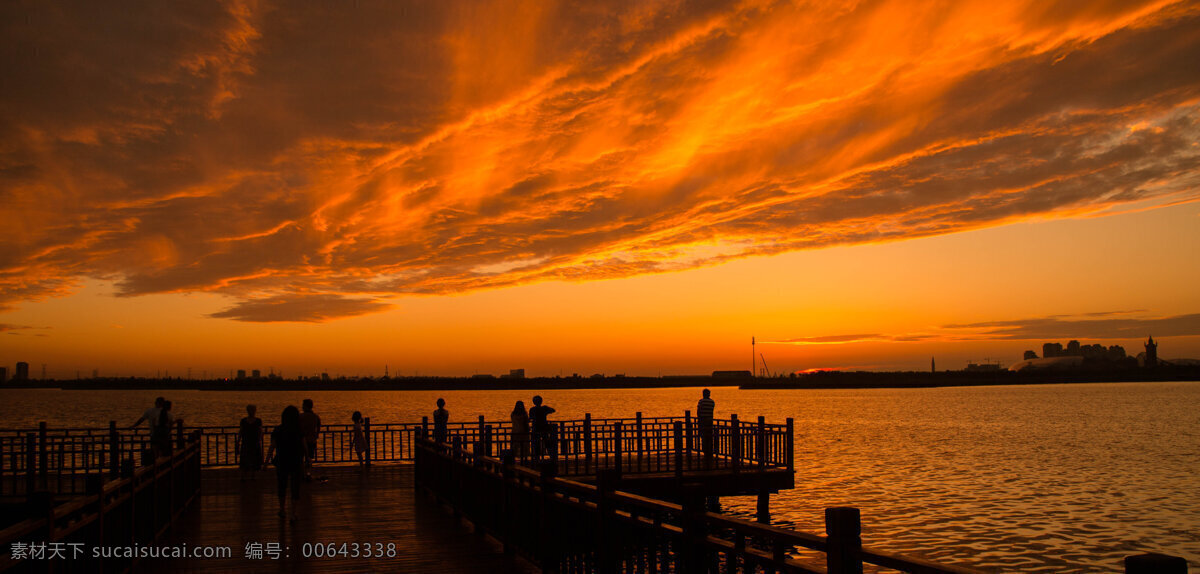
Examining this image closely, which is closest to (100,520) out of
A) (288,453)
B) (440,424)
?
(288,453)

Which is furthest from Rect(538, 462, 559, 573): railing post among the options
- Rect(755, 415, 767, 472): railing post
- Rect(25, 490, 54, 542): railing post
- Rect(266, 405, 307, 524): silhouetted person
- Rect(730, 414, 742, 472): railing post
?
Rect(755, 415, 767, 472): railing post

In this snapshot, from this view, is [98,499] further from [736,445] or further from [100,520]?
[736,445]

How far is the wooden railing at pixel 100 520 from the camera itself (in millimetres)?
6766

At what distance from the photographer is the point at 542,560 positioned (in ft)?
33.7

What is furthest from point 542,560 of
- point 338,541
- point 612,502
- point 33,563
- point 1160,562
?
point 1160,562

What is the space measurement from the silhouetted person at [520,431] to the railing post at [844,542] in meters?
17.3

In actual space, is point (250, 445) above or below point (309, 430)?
below

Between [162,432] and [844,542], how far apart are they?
17.7 metres

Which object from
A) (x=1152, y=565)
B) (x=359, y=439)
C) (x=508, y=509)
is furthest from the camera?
(x=359, y=439)

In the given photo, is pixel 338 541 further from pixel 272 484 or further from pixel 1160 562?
pixel 1160 562

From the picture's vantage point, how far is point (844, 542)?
5.02 m

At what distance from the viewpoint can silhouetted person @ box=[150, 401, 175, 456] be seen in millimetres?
17922

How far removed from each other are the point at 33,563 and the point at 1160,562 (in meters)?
8.11

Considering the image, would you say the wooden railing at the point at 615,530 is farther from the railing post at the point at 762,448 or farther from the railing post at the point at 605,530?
the railing post at the point at 762,448
